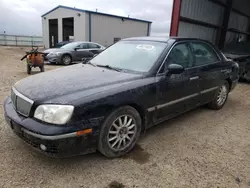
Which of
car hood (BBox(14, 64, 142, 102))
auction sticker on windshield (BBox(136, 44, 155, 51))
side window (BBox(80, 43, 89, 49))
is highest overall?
auction sticker on windshield (BBox(136, 44, 155, 51))

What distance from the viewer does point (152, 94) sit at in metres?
2.78

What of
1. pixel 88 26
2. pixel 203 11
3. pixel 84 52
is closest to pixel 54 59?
pixel 84 52

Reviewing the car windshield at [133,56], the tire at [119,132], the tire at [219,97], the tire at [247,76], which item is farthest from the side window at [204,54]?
the tire at [247,76]

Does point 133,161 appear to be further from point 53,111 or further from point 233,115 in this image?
point 233,115

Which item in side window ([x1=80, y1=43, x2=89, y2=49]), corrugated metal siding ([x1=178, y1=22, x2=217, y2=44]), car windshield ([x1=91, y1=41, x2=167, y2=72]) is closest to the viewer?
car windshield ([x1=91, y1=41, x2=167, y2=72])

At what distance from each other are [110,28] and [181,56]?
17.4m

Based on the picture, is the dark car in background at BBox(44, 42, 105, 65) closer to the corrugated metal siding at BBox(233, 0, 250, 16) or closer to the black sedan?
the black sedan

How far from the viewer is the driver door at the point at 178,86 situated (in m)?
2.95

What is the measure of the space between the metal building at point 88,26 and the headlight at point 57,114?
670 inches

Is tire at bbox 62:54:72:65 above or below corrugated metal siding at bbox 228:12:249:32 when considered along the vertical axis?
below

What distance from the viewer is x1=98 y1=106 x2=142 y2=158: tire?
2367mm

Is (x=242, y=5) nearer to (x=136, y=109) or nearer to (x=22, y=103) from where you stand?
(x=136, y=109)

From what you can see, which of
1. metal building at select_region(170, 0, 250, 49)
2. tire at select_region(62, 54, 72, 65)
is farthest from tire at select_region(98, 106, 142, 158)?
tire at select_region(62, 54, 72, 65)

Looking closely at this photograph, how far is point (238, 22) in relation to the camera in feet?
47.2
